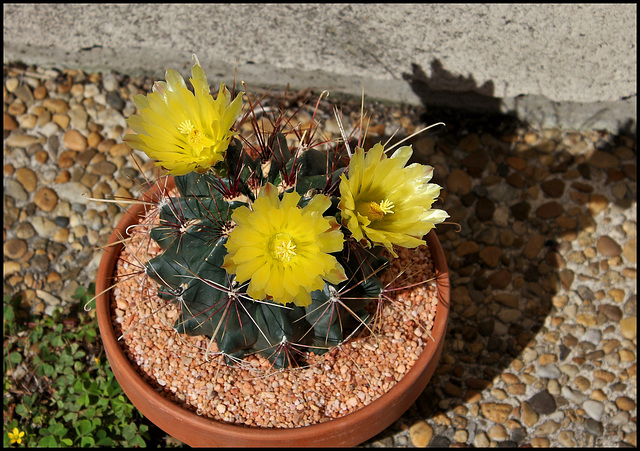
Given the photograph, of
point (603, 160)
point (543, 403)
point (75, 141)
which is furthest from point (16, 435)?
point (603, 160)

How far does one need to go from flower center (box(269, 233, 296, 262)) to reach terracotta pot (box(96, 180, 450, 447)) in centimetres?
54

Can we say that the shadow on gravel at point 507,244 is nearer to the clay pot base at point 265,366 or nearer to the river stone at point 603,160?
the river stone at point 603,160

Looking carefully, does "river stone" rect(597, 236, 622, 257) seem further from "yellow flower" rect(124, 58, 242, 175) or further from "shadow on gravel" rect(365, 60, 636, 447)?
"yellow flower" rect(124, 58, 242, 175)

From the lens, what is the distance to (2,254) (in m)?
2.28

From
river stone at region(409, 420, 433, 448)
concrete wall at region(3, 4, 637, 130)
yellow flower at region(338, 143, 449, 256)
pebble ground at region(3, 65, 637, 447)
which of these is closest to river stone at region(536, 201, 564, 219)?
pebble ground at region(3, 65, 637, 447)

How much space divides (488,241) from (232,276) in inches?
49.6

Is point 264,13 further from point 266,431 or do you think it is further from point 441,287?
point 266,431

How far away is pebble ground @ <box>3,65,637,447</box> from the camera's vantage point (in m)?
2.10

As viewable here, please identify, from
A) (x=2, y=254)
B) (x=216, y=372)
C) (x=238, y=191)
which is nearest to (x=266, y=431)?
(x=216, y=372)

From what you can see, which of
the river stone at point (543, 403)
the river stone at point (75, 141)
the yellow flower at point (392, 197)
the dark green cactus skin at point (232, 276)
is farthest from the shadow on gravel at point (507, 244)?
the river stone at point (75, 141)

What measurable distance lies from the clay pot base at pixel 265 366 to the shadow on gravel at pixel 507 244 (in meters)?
0.52

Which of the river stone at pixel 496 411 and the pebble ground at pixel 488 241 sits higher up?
the pebble ground at pixel 488 241

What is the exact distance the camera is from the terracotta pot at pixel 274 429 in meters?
1.49

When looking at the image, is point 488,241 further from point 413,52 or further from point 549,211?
point 413,52
